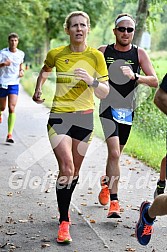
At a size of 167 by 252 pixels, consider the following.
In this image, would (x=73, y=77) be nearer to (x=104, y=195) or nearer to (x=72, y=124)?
(x=72, y=124)

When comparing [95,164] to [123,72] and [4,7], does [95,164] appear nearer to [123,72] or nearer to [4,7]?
[123,72]

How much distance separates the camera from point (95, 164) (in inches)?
405

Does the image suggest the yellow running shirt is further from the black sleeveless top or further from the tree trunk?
the tree trunk

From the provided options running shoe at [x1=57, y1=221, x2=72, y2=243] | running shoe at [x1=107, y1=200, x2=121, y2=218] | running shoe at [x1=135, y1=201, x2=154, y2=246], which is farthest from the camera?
running shoe at [x1=107, y1=200, x2=121, y2=218]

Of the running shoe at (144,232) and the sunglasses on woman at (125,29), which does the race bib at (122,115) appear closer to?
the sunglasses on woman at (125,29)

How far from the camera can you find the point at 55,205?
7215 mm

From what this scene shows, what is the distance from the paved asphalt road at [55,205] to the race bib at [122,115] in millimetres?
1054

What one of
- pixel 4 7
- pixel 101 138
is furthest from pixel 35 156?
pixel 4 7

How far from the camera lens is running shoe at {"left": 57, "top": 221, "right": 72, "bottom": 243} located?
5.70 metres

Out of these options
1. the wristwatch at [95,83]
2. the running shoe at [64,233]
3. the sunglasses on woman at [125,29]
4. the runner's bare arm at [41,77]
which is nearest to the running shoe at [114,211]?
the running shoe at [64,233]

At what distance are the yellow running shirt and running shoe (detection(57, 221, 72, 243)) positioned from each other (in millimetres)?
1087

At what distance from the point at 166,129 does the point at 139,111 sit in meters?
1.94

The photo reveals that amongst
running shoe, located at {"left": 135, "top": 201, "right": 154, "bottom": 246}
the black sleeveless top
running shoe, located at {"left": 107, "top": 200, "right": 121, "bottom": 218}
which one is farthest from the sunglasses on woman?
running shoe, located at {"left": 135, "top": 201, "right": 154, "bottom": 246}

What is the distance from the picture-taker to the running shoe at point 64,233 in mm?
5703
